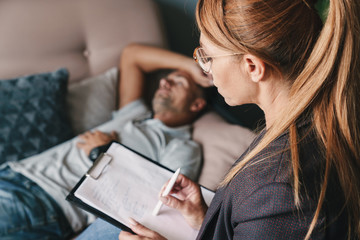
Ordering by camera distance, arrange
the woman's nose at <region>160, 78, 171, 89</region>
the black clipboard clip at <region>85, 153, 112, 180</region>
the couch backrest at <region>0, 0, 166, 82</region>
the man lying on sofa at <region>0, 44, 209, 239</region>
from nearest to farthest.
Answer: the black clipboard clip at <region>85, 153, 112, 180</region> → the man lying on sofa at <region>0, 44, 209, 239</region> → the couch backrest at <region>0, 0, 166, 82</region> → the woman's nose at <region>160, 78, 171, 89</region>

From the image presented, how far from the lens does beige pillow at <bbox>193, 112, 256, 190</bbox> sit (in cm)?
140

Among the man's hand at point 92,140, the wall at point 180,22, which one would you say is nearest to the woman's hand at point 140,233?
the man's hand at point 92,140

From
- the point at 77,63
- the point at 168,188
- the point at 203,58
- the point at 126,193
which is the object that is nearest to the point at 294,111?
the point at 203,58

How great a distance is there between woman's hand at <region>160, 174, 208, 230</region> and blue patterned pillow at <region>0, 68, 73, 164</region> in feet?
2.49

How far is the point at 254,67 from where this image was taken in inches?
28.8

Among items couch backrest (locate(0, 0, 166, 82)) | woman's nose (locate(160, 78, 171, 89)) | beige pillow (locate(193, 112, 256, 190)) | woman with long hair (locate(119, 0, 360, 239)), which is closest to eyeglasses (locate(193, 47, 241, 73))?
woman with long hair (locate(119, 0, 360, 239))

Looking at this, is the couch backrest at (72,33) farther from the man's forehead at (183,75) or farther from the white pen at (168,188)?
the white pen at (168,188)

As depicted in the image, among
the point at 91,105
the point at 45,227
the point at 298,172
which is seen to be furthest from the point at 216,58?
the point at 91,105

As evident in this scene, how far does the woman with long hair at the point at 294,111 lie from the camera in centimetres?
61

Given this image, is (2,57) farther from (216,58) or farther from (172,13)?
(216,58)

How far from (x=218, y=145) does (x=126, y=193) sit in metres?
0.60

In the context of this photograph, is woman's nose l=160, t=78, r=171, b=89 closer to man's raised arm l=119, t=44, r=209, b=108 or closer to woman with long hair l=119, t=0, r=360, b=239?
man's raised arm l=119, t=44, r=209, b=108

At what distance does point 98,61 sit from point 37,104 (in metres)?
0.42

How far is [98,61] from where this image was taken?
1.78 m
